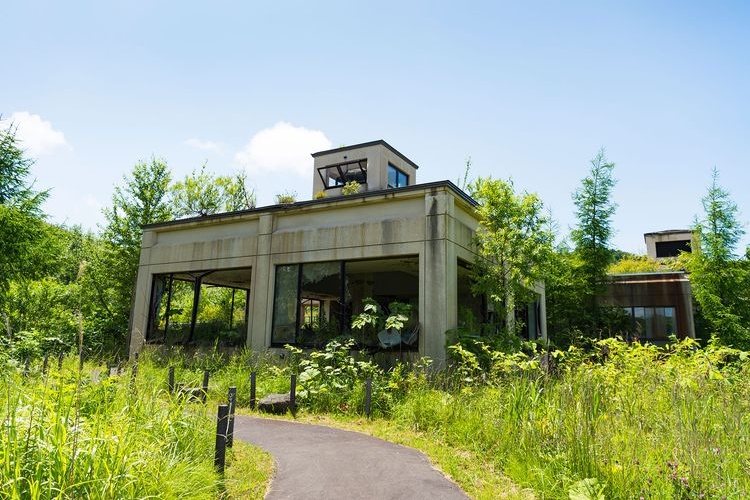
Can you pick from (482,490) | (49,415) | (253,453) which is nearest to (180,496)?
(49,415)

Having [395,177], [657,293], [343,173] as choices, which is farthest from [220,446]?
[657,293]

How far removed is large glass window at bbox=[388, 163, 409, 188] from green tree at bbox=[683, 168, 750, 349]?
14.2 m

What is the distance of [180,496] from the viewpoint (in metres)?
4.09

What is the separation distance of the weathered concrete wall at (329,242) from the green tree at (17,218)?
3352 mm

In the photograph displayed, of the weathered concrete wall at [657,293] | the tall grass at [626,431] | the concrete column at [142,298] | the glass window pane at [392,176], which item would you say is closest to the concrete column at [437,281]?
the tall grass at [626,431]

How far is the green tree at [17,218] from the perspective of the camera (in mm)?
14297

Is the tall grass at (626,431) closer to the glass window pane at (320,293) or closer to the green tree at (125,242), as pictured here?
the glass window pane at (320,293)

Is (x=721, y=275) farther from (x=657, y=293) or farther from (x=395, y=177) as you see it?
(x=395, y=177)

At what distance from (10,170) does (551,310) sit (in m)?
22.2

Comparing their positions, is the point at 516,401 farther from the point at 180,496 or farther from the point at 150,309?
the point at 150,309

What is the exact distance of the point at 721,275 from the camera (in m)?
20.3

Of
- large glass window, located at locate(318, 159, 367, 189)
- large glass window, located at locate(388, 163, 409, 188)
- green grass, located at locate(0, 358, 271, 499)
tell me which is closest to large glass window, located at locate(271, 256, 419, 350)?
green grass, located at locate(0, 358, 271, 499)

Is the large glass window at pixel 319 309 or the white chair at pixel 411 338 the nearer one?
the white chair at pixel 411 338

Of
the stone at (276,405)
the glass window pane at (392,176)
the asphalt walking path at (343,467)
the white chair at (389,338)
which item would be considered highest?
the glass window pane at (392,176)
